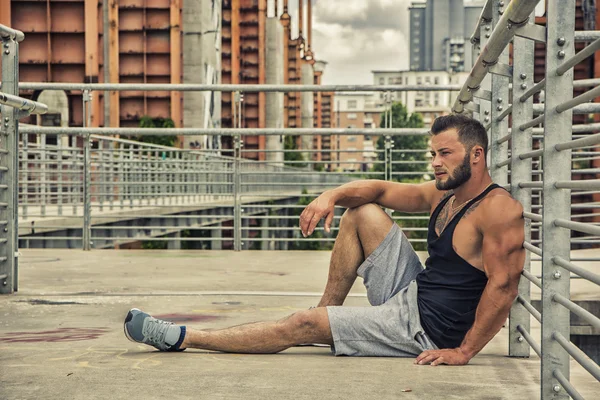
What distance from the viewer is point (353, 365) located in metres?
3.65

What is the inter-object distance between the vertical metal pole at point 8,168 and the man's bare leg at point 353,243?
2809 mm

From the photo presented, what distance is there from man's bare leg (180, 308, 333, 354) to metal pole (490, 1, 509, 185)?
3.99ft

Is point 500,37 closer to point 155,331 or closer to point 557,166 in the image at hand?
point 557,166

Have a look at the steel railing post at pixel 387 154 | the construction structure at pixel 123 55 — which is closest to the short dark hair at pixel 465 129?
the steel railing post at pixel 387 154

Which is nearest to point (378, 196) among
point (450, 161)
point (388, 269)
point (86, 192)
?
point (388, 269)

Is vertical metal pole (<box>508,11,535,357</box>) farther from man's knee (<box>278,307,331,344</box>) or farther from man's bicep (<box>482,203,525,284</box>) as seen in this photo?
man's knee (<box>278,307,331,344</box>)

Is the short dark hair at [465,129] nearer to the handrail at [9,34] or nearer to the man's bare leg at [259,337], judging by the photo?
the man's bare leg at [259,337]

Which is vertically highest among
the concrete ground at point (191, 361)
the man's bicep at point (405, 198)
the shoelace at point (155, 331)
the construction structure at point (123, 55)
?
the construction structure at point (123, 55)

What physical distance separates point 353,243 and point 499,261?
0.85 metres

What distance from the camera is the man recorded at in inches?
133

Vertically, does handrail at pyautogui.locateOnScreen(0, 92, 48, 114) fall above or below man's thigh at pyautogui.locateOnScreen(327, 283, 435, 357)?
above

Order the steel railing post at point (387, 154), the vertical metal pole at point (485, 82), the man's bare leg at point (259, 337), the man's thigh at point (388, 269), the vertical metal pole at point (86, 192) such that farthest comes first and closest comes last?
the vertical metal pole at point (86, 192) → the steel railing post at point (387, 154) → the vertical metal pole at point (485, 82) → the man's thigh at point (388, 269) → the man's bare leg at point (259, 337)

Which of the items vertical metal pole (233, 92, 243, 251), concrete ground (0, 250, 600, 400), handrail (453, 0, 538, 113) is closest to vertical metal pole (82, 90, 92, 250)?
vertical metal pole (233, 92, 243, 251)

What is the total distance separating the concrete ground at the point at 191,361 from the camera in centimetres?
316
